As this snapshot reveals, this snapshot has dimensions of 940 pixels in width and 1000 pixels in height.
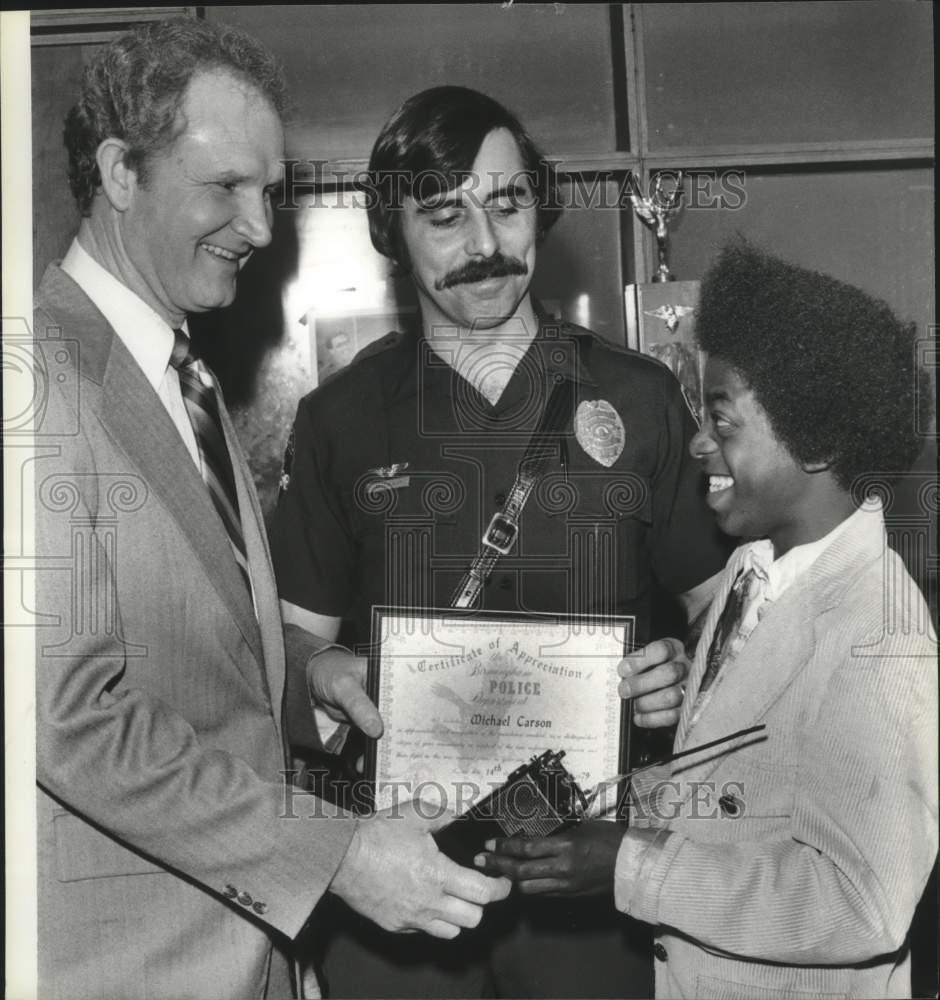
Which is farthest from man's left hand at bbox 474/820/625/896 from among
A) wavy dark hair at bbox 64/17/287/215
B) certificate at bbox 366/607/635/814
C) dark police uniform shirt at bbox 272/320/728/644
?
wavy dark hair at bbox 64/17/287/215

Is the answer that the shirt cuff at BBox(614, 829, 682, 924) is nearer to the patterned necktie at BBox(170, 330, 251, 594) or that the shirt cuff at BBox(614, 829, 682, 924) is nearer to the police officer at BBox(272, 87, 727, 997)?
the police officer at BBox(272, 87, 727, 997)

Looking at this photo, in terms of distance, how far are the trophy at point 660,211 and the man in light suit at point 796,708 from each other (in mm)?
474

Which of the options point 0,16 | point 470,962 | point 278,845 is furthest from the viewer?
point 470,962

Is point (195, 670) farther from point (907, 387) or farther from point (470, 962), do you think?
point (907, 387)

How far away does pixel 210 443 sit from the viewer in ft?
7.85

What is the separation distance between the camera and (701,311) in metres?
2.45

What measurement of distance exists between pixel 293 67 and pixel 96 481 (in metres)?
1.33

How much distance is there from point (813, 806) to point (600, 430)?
1.08 metres

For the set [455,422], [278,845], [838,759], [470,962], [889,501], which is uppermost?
[455,422]

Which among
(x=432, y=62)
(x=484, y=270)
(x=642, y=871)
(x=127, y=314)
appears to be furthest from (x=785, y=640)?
(x=432, y=62)

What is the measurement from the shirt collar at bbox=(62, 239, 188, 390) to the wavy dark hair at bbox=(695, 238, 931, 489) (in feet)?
3.97

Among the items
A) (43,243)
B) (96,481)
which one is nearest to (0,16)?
(43,243)

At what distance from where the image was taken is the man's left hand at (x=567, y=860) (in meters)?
2.15

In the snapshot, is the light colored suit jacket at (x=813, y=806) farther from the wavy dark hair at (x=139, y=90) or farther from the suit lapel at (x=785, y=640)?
the wavy dark hair at (x=139, y=90)
